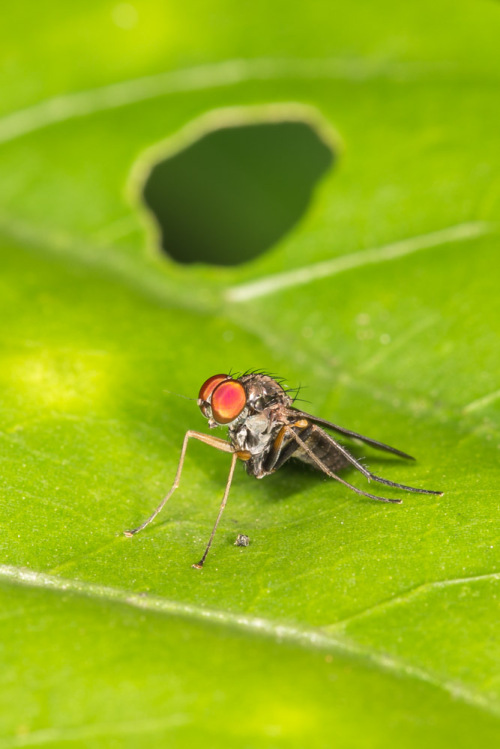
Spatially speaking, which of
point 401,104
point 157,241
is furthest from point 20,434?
point 401,104

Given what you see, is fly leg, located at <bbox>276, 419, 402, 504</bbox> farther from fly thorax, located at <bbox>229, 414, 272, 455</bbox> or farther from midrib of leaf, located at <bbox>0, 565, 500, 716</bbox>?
midrib of leaf, located at <bbox>0, 565, 500, 716</bbox>

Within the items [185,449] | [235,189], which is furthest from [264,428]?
[235,189]

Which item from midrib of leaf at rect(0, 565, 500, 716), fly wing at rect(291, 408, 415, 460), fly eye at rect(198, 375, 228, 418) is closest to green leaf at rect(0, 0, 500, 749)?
midrib of leaf at rect(0, 565, 500, 716)

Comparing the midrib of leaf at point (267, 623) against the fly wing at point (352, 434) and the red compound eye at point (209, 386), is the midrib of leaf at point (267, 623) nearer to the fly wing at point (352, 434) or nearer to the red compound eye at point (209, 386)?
the fly wing at point (352, 434)

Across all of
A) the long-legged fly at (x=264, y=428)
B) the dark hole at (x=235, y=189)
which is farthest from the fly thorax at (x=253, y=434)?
the dark hole at (x=235, y=189)

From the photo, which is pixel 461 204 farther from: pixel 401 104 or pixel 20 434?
pixel 20 434

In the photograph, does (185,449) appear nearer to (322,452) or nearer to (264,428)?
(264,428)
